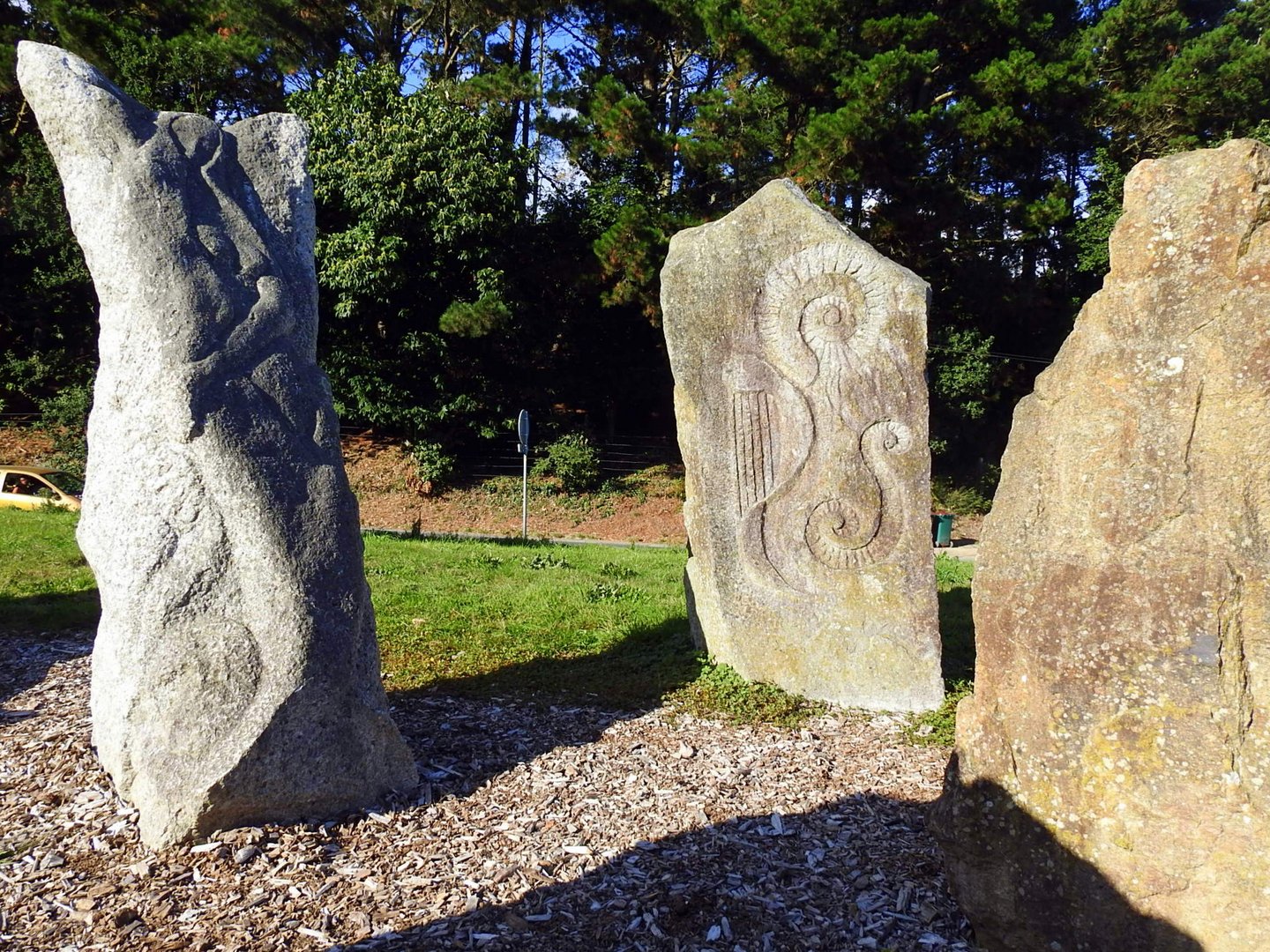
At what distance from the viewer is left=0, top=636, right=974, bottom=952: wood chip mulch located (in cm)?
296

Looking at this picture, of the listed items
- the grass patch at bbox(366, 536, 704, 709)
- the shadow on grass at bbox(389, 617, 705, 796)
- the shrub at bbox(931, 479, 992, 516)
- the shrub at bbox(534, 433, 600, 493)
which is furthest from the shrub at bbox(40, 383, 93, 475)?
the shrub at bbox(931, 479, 992, 516)

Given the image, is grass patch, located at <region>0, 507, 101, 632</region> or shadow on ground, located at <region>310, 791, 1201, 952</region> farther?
grass patch, located at <region>0, 507, 101, 632</region>

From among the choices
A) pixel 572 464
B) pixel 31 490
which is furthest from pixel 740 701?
pixel 572 464

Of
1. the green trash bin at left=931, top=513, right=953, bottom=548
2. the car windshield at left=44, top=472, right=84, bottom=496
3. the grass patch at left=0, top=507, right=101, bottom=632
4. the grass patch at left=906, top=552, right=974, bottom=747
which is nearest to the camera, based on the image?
the grass patch at left=906, top=552, right=974, bottom=747

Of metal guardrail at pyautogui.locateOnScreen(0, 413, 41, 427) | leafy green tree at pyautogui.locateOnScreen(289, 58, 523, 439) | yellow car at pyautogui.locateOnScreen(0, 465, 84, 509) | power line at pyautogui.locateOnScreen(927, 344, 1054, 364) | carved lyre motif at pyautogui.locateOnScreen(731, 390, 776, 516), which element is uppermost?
leafy green tree at pyautogui.locateOnScreen(289, 58, 523, 439)

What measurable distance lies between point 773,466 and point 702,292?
1156mm

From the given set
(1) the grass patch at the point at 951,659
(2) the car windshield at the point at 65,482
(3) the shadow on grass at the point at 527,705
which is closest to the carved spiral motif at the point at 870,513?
(1) the grass patch at the point at 951,659

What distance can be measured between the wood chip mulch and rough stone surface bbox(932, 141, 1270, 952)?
54cm

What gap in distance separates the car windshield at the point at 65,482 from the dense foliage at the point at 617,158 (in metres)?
5.69

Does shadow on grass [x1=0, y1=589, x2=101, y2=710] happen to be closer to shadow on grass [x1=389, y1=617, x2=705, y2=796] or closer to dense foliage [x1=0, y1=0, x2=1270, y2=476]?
shadow on grass [x1=389, y1=617, x2=705, y2=796]

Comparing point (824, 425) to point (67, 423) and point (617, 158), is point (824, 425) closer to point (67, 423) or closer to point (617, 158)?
point (617, 158)

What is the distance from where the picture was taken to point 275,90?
21.1m

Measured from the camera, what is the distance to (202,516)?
3.42 meters

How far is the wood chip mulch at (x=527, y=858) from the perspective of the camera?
9.70 feet
